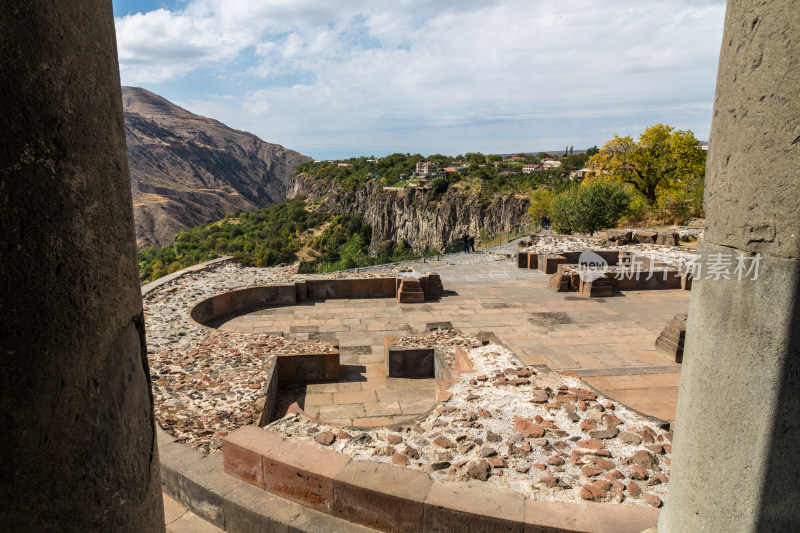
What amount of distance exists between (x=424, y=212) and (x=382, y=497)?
67910 mm

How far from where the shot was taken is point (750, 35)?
65.2 inches

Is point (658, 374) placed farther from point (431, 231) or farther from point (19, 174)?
point (431, 231)

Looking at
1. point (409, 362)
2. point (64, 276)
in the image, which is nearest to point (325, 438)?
→ point (409, 362)

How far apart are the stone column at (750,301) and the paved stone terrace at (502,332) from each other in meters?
3.47

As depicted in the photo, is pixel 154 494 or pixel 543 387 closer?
pixel 154 494

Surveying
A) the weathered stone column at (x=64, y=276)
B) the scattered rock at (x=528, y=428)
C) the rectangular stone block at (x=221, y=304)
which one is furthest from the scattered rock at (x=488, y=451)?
the rectangular stone block at (x=221, y=304)

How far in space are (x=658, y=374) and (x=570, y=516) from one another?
4648 millimetres

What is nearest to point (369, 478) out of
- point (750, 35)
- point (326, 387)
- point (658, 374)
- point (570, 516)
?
point (570, 516)

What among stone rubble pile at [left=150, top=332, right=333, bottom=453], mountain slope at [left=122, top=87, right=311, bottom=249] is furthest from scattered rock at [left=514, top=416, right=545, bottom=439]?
mountain slope at [left=122, top=87, right=311, bottom=249]

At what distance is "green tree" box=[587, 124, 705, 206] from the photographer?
27.0 meters

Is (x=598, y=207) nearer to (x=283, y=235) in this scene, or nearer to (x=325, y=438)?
(x=325, y=438)

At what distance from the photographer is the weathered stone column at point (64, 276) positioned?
1104mm

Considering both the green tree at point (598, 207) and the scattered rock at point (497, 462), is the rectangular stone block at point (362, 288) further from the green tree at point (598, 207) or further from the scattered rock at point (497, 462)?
the green tree at point (598, 207)

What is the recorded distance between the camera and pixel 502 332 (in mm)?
8938
